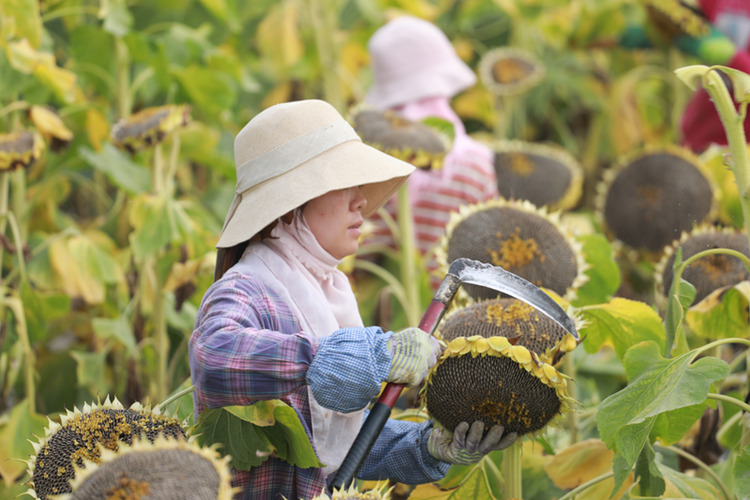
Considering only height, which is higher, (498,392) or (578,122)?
(498,392)

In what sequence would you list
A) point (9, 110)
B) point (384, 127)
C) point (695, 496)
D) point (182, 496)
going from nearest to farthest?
point (182, 496)
point (695, 496)
point (384, 127)
point (9, 110)

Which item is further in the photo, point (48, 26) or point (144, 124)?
point (48, 26)

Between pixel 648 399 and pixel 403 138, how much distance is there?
3.30ft

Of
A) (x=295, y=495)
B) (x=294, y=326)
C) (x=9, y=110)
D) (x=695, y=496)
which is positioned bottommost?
(x=695, y=496)

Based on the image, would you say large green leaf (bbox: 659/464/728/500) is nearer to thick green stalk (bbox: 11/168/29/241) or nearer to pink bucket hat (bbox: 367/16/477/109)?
pink bucket hat (bbox: 367/16/477/109)

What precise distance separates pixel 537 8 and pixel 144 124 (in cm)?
250

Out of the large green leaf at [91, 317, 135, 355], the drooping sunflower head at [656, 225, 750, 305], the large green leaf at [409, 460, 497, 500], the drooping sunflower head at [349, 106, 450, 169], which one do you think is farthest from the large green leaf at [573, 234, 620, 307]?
the large green leaf at [91, 317, 135, 355]

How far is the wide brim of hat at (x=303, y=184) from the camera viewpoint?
4.22ft

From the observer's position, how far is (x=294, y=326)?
1.31 meters

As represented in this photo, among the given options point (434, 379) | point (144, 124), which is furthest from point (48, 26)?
point (434, 379)

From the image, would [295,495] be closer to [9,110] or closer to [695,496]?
[695,496]

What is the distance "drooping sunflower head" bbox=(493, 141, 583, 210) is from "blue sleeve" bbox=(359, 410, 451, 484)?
162 cm

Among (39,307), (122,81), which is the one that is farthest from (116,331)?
(122,81)

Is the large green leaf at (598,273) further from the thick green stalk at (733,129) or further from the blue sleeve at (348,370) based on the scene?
the blue sleeve at (348,370)
